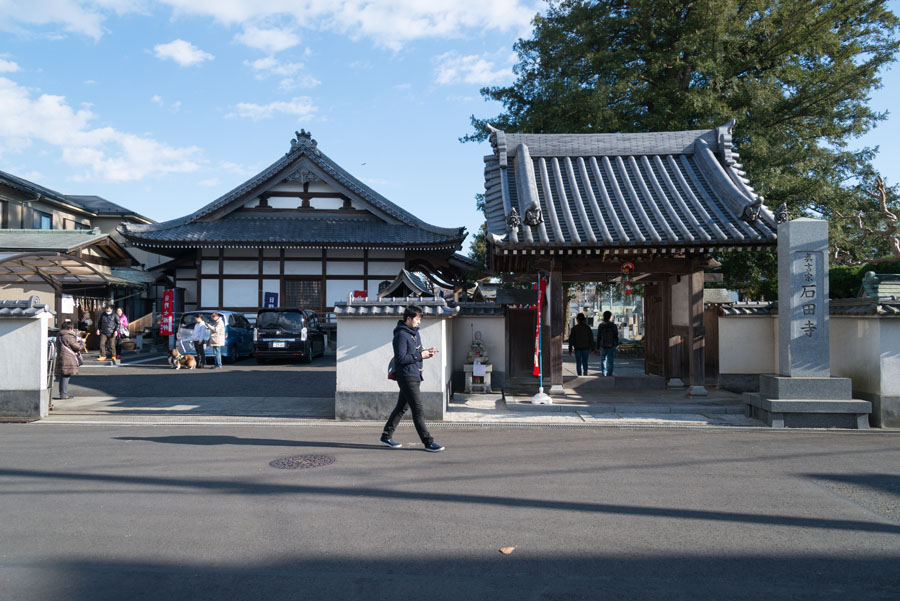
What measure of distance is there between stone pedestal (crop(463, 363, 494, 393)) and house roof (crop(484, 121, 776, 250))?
9.92 feet

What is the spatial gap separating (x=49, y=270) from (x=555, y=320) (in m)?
17.5

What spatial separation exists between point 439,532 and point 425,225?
63.1 ft

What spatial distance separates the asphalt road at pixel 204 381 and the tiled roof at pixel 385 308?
3288mm

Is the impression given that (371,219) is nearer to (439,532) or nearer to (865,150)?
(865,150)

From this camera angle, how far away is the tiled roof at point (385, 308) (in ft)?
30.7

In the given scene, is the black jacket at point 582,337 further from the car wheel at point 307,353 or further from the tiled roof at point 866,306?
the car wheel at point 307,353

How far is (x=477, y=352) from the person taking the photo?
12.1 metres

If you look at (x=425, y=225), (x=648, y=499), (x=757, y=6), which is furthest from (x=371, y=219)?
(x=648, y=499)

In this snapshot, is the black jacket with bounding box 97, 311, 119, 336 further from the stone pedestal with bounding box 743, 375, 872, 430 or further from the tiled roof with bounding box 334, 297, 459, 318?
the stone pedestal with bounding box 743, 375, 872, 430

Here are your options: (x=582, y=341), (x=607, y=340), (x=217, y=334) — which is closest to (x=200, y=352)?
(x=217, y=334)

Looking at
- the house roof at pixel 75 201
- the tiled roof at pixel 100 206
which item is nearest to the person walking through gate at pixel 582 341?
the house roof at pixel 75 201

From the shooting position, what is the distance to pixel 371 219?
79.0ft

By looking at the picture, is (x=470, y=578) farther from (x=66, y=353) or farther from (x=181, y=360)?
(x=181, y=360)

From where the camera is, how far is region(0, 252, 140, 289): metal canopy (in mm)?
17891
